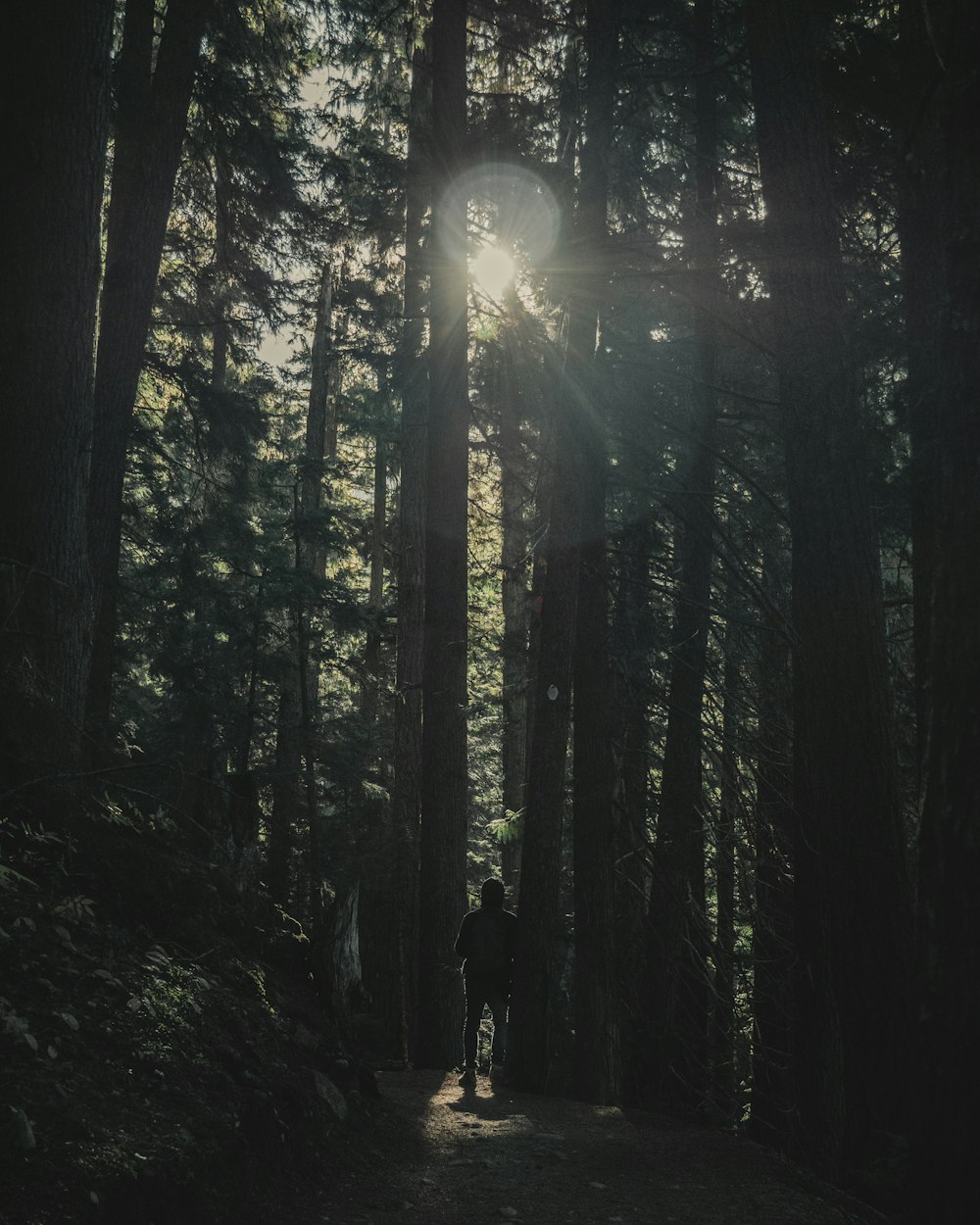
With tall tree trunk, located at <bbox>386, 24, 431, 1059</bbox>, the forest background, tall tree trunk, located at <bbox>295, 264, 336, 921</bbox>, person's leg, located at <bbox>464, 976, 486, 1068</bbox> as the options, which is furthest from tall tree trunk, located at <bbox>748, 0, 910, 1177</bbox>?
tall tree trunk, located at <bbox>295, 264, 336, 921</bbox>

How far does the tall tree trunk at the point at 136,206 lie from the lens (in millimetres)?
10250

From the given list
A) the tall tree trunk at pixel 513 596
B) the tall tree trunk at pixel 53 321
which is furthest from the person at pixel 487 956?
the tall tree trunk at pixel 53 321

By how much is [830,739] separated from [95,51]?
722 centimetres

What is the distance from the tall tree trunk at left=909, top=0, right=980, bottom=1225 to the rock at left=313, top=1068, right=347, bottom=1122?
3723 mm

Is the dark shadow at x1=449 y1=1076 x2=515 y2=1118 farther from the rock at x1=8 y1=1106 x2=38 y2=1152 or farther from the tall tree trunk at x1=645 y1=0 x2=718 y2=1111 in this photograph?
the rock at x1=8 y1=1106 x2=38 y2=1152

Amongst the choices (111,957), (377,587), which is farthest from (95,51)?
(377,587)

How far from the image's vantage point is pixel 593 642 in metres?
10.8

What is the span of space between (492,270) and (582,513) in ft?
12.1

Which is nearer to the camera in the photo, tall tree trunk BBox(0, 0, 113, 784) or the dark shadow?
tall tree trunk BBox(0, 0, 113, 784)

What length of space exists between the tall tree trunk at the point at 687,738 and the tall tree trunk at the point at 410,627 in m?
4.25

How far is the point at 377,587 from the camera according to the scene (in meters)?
27.0

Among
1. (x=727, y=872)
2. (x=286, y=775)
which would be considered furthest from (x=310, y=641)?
(x=727, y=872)

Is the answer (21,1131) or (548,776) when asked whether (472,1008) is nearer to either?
(548,776)

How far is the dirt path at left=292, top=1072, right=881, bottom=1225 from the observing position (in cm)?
509
